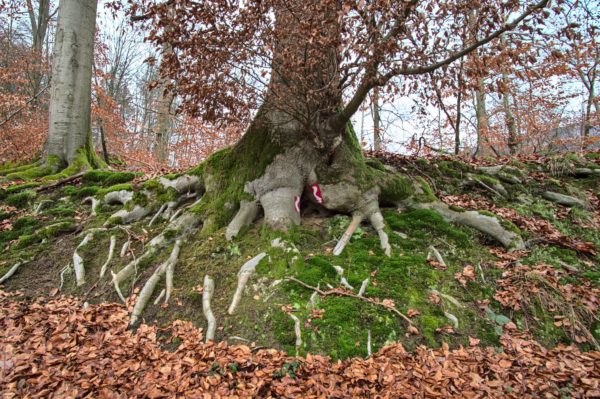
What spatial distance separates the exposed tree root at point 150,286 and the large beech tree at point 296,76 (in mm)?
689

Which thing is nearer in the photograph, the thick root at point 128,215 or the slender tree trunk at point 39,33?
the thick root at point 128,215

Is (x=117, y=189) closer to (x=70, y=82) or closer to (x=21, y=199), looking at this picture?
(x=21, y=199)

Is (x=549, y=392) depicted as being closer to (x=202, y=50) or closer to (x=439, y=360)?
(x=439, y=360)

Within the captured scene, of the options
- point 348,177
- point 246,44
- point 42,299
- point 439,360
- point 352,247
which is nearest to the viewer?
→ point 439,360

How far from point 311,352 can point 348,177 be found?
2742mm

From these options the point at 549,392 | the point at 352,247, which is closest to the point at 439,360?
the point at 549,392

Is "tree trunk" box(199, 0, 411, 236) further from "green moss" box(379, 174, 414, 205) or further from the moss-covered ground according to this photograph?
the moss-covered ground

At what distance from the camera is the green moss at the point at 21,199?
5.78 metres

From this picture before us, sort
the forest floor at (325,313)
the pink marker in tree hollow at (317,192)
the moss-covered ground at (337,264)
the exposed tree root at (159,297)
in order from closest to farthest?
1. the forest floor at (325,313)
2. the moss-covered ground at (337,264)
3. the exposed tree root at (159,297)
4. the pink marker in tree hollow at (317,192)

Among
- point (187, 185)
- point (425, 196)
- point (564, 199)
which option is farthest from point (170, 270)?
point (564, 199)

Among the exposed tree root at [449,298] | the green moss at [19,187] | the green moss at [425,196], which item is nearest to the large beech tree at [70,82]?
the green moss at [19,187]

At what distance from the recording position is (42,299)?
388 cm

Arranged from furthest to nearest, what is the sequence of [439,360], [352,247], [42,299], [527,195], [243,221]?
[527,195] → [243,221] → [352,247] → [42,299] → [439,360]

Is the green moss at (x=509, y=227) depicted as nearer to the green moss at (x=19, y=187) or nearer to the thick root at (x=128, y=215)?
the thick root at (x=128, y=215)
